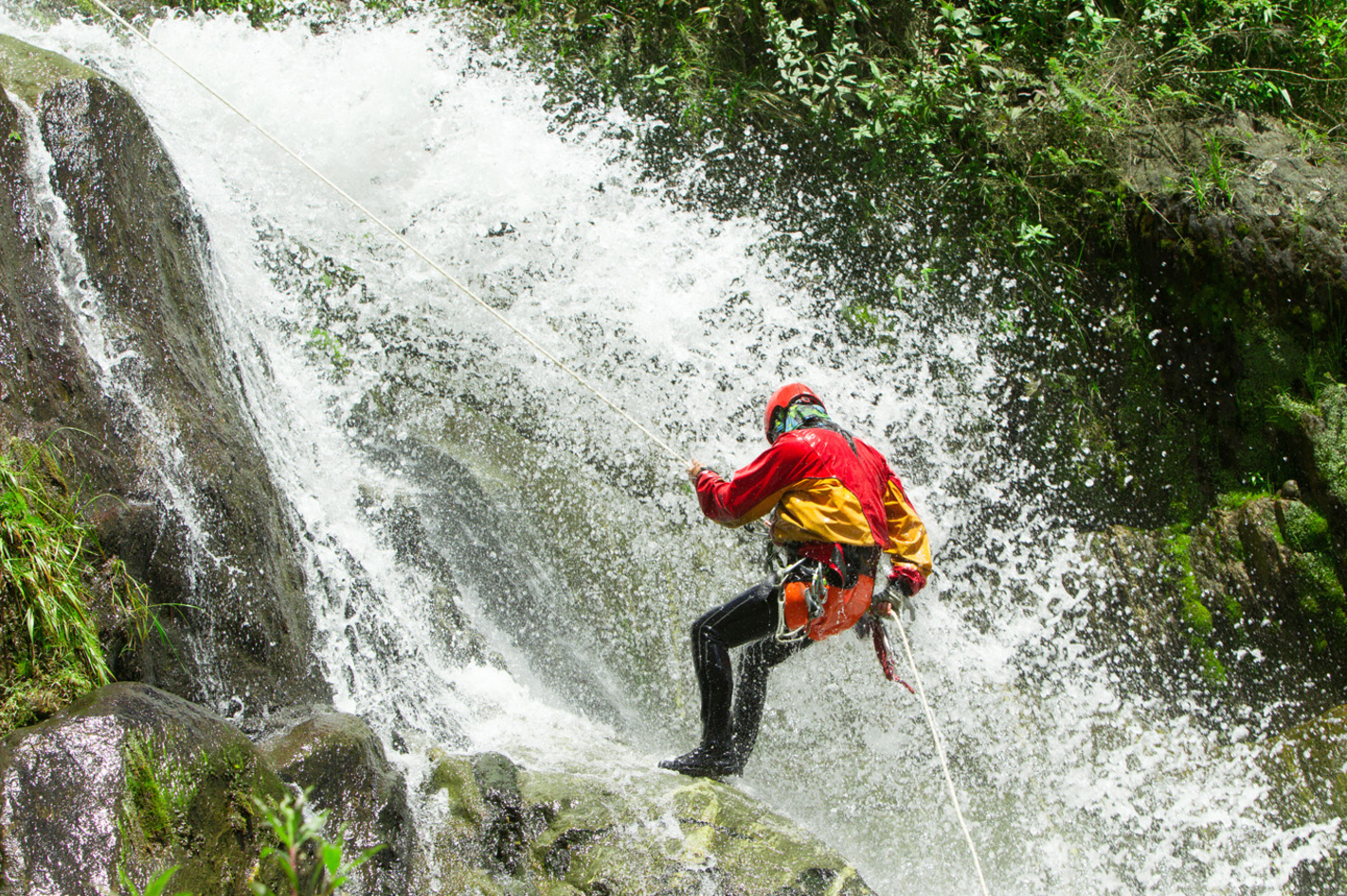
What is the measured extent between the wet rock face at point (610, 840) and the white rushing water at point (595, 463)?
50cm

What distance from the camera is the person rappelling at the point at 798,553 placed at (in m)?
3.52

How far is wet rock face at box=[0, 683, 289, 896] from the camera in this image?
233cm

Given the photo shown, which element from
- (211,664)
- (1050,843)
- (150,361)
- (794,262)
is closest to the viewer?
(211,664)

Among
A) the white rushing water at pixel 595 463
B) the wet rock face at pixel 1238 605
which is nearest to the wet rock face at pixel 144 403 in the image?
the white rushing water at pixel 595 463

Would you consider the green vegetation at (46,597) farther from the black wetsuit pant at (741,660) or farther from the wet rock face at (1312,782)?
the wet rock face at (1312,782)

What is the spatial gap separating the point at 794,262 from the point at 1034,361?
6.08 feet

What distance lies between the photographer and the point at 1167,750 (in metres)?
5.19

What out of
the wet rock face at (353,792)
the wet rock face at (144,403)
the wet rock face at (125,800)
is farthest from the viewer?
the wet rock face at (144,403)

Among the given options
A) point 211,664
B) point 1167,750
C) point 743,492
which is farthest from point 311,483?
point 1167,750

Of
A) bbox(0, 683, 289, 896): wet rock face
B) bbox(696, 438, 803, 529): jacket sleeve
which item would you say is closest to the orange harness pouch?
→ bbox(696, 438, 803, 529): jacket sleeve

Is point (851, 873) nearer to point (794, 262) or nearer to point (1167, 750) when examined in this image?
point (1167, 750)

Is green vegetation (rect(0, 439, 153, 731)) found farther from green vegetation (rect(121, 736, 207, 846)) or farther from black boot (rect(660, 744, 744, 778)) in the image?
black boot (rect(660, 744, 744, 778))

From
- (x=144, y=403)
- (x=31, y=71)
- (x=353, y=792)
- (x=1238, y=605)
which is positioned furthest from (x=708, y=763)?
(x=31, y=71)

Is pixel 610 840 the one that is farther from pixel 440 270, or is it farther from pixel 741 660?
pixel 440 270
